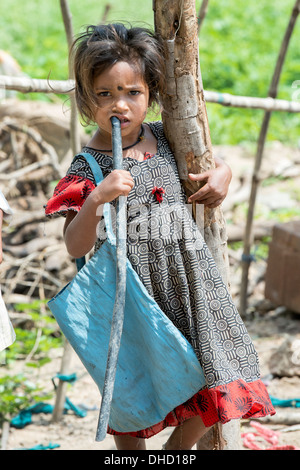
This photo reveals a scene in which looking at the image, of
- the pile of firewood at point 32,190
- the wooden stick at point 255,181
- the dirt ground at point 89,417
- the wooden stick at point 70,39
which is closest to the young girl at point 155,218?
the wooden stick at point 70,39

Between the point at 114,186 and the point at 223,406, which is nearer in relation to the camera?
the point at 114,186

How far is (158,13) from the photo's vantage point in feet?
5.98

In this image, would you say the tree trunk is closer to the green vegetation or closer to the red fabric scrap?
the red fabric scrap

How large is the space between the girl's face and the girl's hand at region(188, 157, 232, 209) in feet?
0.83

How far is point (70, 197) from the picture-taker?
1747mm

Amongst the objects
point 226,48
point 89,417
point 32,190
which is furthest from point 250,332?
point 226,48

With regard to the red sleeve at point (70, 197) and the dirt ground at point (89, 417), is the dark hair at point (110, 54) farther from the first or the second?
the dirt ground at point (89, 417)

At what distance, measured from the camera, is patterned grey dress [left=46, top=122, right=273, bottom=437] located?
70.3 inches

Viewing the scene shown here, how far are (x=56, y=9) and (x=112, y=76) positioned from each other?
8385mm

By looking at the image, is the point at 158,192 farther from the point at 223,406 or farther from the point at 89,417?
the point at 89,417

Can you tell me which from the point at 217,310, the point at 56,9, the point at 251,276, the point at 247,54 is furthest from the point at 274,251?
the point at 56,9

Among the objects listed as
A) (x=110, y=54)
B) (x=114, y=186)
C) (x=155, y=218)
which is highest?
(x=110, y=54)

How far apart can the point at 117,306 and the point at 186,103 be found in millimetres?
668

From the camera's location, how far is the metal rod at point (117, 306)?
1.48m
